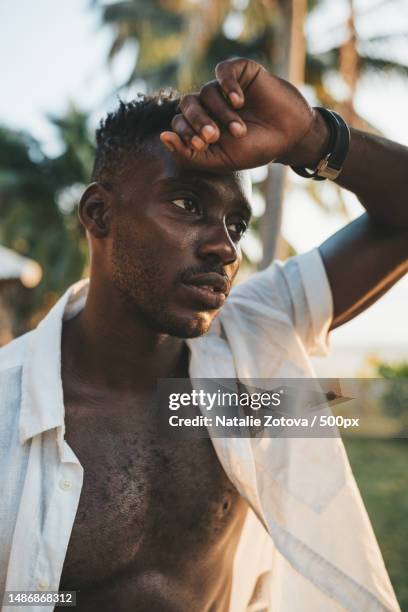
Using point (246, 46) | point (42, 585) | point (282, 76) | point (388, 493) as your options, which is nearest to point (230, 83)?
point (42, 585)

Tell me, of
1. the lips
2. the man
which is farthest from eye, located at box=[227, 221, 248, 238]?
the lips

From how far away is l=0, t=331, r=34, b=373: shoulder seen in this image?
89.5 inches

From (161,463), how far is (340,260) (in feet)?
3.43

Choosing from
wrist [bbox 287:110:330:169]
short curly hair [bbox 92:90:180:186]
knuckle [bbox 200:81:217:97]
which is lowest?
knuckle [bbox 200:81:217:97]

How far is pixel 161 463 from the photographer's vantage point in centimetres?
226

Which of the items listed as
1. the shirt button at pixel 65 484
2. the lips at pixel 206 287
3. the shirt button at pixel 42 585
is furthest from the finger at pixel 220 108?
the shirt button at pixel 42 585

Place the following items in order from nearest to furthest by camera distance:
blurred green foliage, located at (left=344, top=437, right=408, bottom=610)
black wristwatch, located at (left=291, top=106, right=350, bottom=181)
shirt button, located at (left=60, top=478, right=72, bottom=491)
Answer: shirt button, located at (left=60, top=478, right=72, bottom=491), black wristwatch, located at (left=291, top=106, right=350, bottom=181), blurred green foliage, located at (left=344, top=437, right=408, bottom=610)

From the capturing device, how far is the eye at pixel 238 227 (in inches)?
86.7

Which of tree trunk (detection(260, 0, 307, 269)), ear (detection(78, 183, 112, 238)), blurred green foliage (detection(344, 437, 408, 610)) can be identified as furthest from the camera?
tree trunk (detection(260, 0, 307, 269))

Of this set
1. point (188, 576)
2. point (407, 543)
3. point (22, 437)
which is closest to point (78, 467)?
point (22, 437)

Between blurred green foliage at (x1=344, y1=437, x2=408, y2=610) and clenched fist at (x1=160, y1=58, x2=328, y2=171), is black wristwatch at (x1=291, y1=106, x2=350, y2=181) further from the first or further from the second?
blurred green foliage at (x1=344, y1=437, x2=408, y2=610)

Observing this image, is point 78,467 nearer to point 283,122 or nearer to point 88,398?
point 88,398

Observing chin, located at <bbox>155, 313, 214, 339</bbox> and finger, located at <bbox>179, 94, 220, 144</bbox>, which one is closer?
finger, located at <bbox>179, 94, 220, 144</bbox>

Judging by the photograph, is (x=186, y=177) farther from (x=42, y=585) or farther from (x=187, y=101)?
(x=42, y=585)
